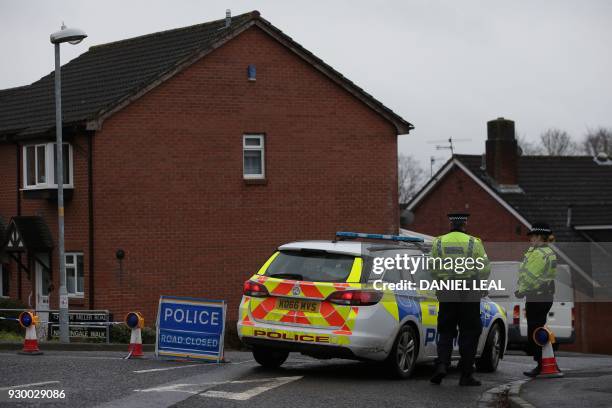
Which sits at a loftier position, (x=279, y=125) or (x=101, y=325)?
(x=279, y=125)

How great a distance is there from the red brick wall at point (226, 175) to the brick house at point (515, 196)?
8.45 metres

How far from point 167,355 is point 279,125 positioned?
17.1m

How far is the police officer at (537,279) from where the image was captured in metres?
13.4

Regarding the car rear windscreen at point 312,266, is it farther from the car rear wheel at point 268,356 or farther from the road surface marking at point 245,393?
the road surface marking at point 245,393

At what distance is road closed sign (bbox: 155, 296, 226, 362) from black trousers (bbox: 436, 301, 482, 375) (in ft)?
10.8

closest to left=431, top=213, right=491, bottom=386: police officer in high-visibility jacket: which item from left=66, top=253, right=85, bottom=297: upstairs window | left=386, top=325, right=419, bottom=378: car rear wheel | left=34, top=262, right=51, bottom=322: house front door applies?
left=386, top=325, right=419, bottom=378: car rear wheel

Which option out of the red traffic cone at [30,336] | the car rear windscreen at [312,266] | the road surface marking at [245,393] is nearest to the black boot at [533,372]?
the car rear windscreen at [312,266]

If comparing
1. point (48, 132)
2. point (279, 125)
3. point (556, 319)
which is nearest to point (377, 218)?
point (279, 125)

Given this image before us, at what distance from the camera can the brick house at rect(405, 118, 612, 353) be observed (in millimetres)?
40219

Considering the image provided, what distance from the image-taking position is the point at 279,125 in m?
31.6

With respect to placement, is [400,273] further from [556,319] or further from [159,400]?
[556,319]

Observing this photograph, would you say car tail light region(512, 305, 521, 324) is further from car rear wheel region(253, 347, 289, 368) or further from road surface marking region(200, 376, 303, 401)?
road surface marking region(200, 376, 303, 401)

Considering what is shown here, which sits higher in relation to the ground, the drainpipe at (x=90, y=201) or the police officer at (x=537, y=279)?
the drainpipe at (x=90, y=201)

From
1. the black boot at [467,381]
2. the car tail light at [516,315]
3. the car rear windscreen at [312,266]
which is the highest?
the car rear windscreen at [312,266]
